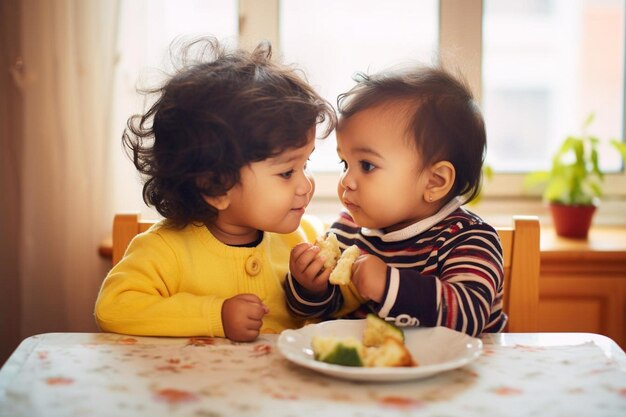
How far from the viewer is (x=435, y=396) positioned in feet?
2.44

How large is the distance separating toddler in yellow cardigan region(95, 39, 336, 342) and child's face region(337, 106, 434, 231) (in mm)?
57

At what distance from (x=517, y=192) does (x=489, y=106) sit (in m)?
0.28

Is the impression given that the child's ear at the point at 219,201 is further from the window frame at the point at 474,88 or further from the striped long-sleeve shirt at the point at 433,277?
the window frame at the point at 474,88

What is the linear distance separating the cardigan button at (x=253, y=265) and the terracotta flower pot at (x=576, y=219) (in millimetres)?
1106

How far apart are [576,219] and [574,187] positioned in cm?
9

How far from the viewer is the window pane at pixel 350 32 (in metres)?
2.11

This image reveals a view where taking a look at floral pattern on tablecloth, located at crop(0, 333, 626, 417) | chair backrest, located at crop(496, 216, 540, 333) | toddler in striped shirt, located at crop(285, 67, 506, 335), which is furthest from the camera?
chair backrest, located at crop(496, 216, 540, 333)

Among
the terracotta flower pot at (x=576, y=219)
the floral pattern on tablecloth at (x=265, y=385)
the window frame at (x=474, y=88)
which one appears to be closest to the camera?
the floral pattern on tablecloth at (x=265, y=385)

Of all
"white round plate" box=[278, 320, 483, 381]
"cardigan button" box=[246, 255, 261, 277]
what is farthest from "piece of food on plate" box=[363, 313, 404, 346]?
"cardigan button" box=[246, 255, 261, 277]

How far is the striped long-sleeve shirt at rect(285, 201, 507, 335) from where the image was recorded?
39.0 inches

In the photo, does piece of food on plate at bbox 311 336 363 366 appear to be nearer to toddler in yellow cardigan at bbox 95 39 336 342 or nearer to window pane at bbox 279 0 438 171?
toddler in yellow cardigan at bbox 95 39 336 342

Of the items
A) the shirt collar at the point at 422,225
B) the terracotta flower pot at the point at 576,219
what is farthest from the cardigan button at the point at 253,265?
the terracotta flower pot at the point at 576,219

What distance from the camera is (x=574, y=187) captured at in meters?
2.00

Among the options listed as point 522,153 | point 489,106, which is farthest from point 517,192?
point 489,106
